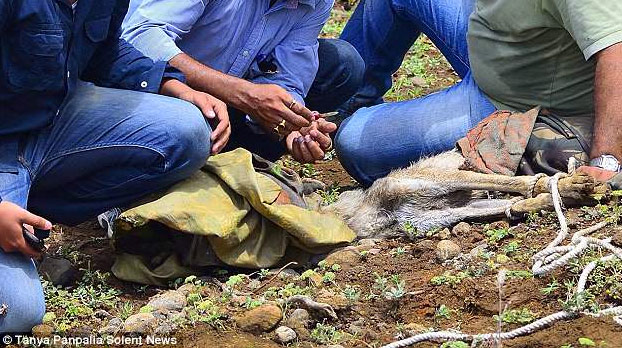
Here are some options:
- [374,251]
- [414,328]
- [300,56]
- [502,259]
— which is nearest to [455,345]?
[414,328]

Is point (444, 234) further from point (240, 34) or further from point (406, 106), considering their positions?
point (240, 34)

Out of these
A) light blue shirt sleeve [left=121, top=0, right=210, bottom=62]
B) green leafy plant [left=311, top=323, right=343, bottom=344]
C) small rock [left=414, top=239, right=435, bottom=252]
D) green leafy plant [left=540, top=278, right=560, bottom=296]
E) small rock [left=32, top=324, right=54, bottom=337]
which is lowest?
small rock [left=32, top=324, right=54, bottom=337]

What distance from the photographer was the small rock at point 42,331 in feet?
11.2

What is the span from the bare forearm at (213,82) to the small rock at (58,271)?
0.84 meters

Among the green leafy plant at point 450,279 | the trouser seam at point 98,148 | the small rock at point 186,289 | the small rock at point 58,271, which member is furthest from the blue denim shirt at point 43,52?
the green leafy plant at point 450,279

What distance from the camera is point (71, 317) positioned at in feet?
11.8

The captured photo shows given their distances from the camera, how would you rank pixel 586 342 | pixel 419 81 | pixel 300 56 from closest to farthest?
pixel 586 342 → pixel 300 56 → pixel 419 81

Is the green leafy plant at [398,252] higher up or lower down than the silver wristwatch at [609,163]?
lower down

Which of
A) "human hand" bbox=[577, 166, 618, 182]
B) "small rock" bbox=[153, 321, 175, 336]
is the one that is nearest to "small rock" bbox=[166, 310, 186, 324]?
"small rock" bbox=[153, 321, 175, 336]

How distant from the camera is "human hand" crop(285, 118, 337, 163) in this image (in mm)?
4344

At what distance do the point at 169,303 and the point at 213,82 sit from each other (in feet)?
3.46

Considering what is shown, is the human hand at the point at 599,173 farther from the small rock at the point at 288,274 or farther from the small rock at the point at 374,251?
the small rock at the point at 288,274

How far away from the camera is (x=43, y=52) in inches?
140

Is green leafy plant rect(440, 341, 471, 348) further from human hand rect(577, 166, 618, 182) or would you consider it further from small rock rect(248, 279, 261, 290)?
human hand rect(577, 166, 618, 182)
